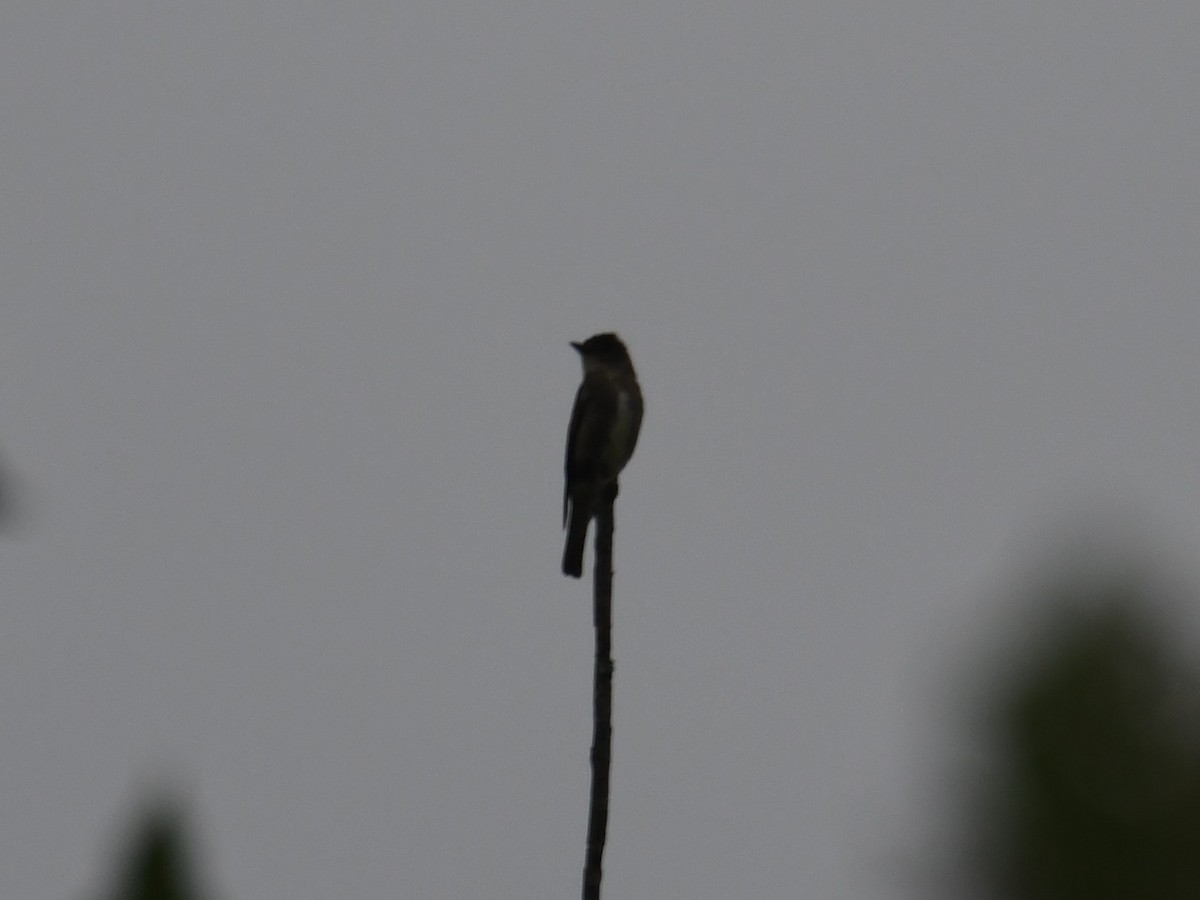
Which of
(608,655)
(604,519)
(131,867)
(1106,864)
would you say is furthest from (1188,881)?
(604,519)

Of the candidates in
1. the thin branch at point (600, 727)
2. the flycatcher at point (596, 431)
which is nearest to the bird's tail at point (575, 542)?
the flycatcher at point (596, 431)

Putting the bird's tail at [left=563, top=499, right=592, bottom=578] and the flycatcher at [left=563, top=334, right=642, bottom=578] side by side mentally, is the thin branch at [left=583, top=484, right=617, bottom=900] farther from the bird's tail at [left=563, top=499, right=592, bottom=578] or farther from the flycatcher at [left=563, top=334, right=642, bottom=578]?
the bird's tail at [left=563, top=499, right=592, bottom=578]

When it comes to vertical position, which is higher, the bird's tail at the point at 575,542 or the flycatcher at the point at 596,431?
the flycatcher at the point at 596,431

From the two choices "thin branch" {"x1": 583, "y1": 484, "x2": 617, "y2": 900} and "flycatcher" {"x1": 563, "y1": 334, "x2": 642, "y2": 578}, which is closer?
"thin branch" {"x1": 583, "y1": 484, "x2": 617, "y2": 900}

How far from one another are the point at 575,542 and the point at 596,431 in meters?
0.80

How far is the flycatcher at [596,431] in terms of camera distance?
8795 millimetres

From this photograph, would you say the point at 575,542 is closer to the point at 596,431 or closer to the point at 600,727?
the point at 596,431

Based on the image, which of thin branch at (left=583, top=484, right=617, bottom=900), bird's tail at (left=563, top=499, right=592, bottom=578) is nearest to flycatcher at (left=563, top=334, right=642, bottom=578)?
bird's tail at (left=563, top=499, right=592, bottom=578)

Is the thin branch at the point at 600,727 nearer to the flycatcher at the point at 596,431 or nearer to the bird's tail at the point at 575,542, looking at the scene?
the flycatcher at the point at 596,431

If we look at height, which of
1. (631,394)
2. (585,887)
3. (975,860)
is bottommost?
(585,887)

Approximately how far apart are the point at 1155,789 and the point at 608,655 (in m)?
4.21

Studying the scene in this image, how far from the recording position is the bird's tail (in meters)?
8.84

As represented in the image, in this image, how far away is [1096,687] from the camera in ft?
1.72

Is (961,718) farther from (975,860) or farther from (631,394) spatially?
(631,394)
